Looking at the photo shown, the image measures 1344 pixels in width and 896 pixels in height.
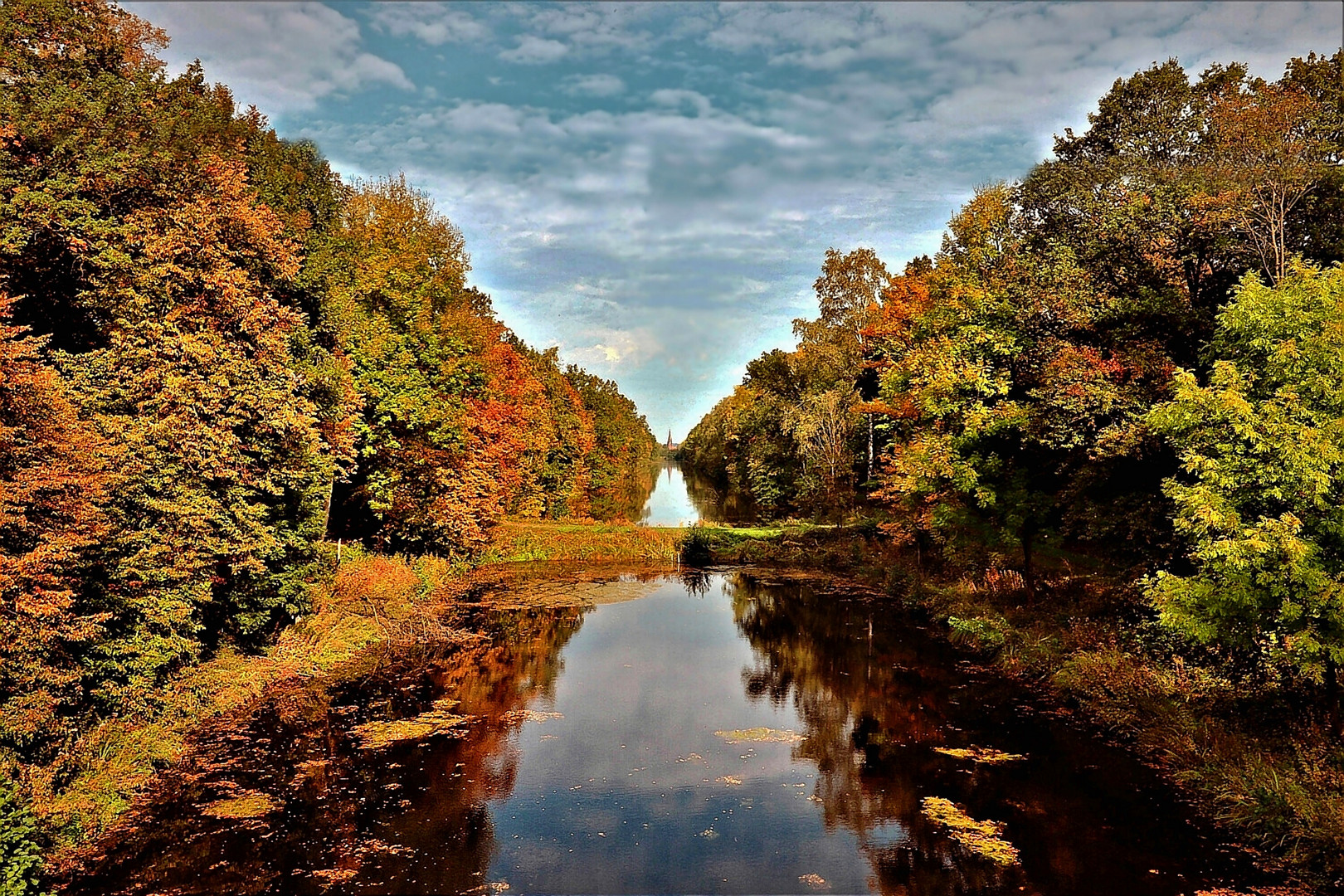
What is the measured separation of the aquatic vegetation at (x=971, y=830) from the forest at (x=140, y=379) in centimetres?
1404

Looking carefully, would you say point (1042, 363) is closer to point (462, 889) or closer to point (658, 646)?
point (658, 646)

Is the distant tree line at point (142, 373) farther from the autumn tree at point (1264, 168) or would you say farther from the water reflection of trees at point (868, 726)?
the autumn tree at point (1264, 168)

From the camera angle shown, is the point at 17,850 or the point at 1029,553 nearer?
the point at 17,850

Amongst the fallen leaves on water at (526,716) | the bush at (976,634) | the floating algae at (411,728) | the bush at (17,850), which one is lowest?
the fallen leaves on water at (526,716)

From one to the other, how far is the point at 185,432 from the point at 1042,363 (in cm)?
2331

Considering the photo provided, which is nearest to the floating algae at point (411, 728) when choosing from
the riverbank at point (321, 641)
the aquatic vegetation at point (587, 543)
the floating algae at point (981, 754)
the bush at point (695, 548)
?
the riverbank at point (321, 641)

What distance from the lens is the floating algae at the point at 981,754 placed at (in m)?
15.6

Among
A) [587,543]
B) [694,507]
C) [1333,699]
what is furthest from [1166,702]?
[694,507]

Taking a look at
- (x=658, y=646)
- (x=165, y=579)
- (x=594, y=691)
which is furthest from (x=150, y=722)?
(x=658, y=646)

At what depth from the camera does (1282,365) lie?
12789 millimetres

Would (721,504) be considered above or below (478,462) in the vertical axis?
below

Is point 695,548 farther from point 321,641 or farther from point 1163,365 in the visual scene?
point 1163,365

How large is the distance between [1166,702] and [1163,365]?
27.1 ft

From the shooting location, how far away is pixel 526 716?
1867 centimetres
